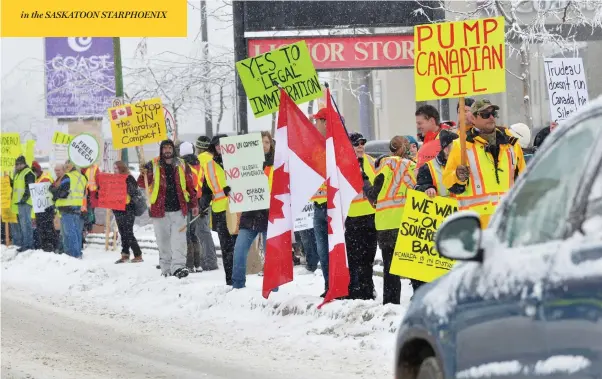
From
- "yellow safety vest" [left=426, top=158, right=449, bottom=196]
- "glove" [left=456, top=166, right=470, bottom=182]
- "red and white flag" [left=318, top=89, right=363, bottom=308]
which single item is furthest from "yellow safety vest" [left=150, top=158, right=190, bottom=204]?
"glove" [left=456, top=166, right=470, bottom=182]

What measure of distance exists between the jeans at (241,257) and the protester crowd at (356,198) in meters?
0.01

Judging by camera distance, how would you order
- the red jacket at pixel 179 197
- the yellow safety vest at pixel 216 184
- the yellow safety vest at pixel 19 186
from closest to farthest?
the yellow safety vest at pixel 216 184 < the red jacket at pixel 179 197 < the yellow safety vest at pixel 19 186

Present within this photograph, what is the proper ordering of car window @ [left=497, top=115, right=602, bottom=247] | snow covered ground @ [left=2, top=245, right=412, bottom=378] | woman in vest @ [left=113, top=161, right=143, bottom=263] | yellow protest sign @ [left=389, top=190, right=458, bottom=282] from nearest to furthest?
car window @ [left=497, top=115, right=602, bottom=247]
snow covered ground @ [left=2, top=245, right=412, bottom=378]
yellow protest sign @ [left=389, top=190, right=458, bottom=282]
woman in vest @ [left=113, top=161, right=143, bottom=263]

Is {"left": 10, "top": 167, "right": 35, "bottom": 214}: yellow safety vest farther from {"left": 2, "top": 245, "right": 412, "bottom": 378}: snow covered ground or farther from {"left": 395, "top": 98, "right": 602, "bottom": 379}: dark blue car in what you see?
{"left": 395, "top": 98, "right": 602, "bottom": 379}: dark blue car

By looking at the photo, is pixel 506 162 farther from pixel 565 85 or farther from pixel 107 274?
pixel 107 274

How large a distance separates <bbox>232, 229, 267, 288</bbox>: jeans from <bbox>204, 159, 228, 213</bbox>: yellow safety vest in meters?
1.20

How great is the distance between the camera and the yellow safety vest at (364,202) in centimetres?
1180

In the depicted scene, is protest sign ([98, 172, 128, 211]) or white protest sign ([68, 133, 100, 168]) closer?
protest sign ([98, 172, 128, 211])

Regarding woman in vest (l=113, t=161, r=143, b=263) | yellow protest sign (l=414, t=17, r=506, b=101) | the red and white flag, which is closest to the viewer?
yellow protest sign (l=414, t=17, r=506, b=101)

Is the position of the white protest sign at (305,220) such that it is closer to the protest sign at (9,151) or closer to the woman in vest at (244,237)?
the woman in vest at (244,237)

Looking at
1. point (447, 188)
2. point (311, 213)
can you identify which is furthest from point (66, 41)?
point (447, 188)

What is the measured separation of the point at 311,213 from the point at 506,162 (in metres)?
5.05

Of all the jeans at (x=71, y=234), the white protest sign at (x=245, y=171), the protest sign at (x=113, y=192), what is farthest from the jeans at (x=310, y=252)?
the jeans at (x=71, y=234)

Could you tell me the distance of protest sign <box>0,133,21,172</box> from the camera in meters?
25.6
